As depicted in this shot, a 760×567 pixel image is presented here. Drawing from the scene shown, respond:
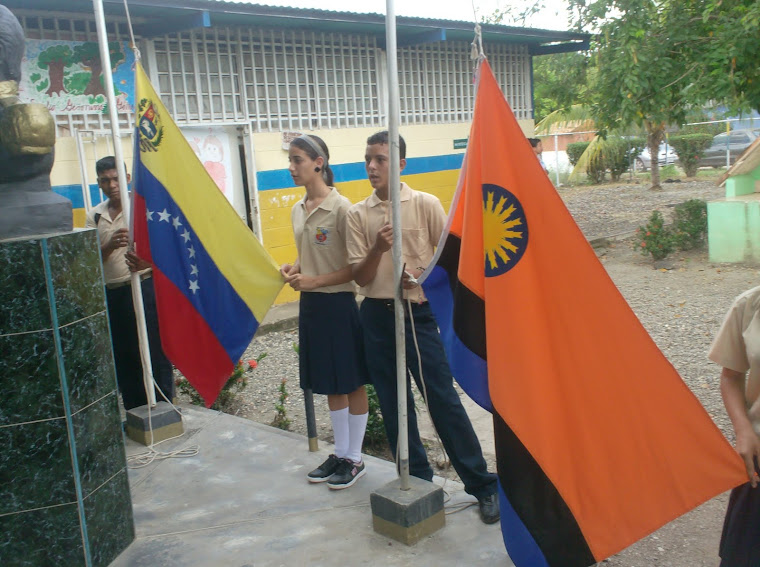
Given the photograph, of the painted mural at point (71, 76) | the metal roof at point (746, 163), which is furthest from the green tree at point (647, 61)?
the painted mural at point (71, 76)

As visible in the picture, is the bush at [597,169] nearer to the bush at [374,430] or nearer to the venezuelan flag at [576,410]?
the bush at [374,430]

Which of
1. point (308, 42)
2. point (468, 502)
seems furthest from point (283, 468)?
point (308, 42)

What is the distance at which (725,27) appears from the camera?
8.41 meters

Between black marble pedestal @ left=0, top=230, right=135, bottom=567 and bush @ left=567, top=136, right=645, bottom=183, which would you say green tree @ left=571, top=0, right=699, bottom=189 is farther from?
bush @ left=567, top=136, right=645, bottom=183

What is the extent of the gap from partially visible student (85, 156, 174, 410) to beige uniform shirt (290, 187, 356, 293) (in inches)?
56.1

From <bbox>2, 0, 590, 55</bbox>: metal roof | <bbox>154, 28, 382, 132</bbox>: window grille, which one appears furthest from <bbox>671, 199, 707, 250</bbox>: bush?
<bbox>154, 28, 382, 132</bbox>: window grille

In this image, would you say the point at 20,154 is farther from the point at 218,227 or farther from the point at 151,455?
the point at 151,455

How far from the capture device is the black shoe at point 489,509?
3338mm

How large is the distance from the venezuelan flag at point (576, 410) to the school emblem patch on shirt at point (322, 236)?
1343 millimetres

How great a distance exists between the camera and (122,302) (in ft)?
15.8

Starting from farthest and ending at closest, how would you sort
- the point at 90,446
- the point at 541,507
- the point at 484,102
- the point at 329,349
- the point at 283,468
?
1. the point at 283,468
2. the point at 329,349
3. the point at 90,446
4. the point at 484,102
5. the point at 541,507

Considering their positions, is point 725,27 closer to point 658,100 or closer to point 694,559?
point 658,100

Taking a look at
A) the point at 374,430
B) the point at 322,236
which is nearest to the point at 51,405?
the point at 322,236

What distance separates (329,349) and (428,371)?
1.94 feet
